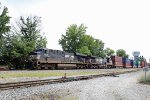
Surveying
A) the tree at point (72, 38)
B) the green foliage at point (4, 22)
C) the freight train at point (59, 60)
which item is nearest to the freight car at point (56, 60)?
the freight train at point (59, 60)

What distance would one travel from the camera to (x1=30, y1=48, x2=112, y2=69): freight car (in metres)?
40.1

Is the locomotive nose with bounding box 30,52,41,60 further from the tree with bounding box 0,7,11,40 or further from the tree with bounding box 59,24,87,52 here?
the tree with bounding box 59,24,87,52

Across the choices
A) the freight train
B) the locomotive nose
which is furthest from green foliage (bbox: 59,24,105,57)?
the locomotive nose

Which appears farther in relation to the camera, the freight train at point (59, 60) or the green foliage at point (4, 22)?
the green foliage at point (4, 22)

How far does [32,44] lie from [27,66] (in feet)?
29.3

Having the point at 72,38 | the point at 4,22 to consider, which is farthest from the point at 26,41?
the point at 72,38

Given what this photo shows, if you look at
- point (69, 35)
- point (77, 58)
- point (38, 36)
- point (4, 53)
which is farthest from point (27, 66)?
point (69, 35)

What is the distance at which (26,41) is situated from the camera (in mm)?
53656

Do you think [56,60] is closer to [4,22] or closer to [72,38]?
[4,22]

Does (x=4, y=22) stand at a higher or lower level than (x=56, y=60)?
higher

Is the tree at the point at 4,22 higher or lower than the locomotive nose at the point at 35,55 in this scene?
higher

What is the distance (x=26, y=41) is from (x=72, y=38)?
45246 millimetres

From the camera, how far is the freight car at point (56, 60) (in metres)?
40.1

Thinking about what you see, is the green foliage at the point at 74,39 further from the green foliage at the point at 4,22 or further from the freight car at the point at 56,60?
the green foliage at the point at 4,22
